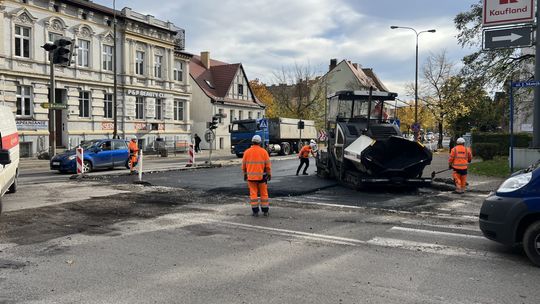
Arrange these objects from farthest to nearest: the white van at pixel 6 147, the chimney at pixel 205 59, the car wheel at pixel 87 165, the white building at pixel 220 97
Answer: the chimney at pixel 205 59 → the white building at pixel 220 97 → the car wheel at pixel 87 165 → the white van at pixel 6 147

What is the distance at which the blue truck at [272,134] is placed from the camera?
109 ft

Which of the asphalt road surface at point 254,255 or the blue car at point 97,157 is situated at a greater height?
the blue car at point 97,157

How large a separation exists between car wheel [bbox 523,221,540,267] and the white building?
41764 millimetres

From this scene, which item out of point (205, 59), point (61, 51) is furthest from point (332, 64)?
point (61, 51)

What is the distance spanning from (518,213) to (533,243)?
40 centimetres

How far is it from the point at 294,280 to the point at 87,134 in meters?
31.3

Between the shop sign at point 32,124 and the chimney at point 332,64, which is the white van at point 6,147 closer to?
the shop sign at point 32,124

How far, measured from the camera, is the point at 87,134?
33312mm

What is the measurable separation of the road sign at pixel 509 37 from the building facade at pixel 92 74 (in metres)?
21.6

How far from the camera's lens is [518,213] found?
5793 mm

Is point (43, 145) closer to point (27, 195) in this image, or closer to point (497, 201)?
point (27, 195)

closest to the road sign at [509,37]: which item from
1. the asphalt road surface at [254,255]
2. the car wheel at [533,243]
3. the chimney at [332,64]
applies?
the asphalt road surface at [254,255]

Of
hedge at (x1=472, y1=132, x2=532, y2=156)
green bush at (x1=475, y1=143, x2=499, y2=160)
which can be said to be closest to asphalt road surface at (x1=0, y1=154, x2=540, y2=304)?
green bush at (x1=475, y1=143, x2=499, y2=160)

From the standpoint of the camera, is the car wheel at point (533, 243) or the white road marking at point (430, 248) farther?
the white road marking at point (430, 248)
